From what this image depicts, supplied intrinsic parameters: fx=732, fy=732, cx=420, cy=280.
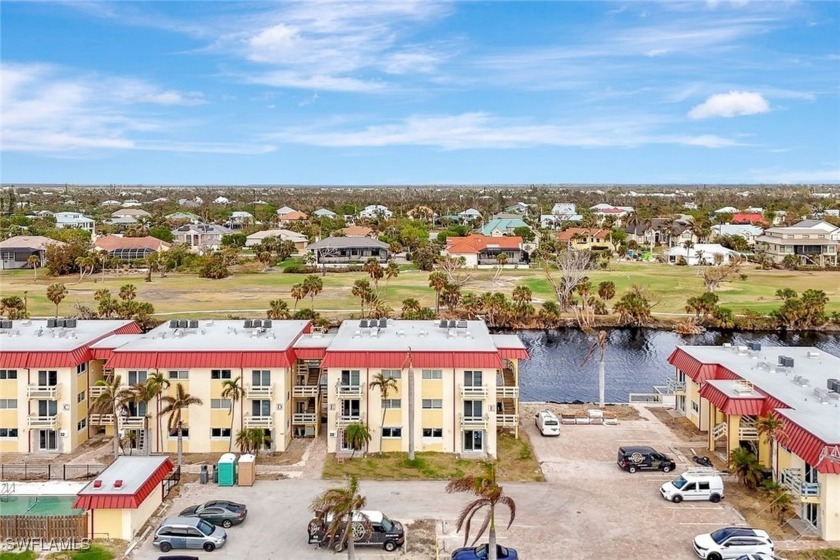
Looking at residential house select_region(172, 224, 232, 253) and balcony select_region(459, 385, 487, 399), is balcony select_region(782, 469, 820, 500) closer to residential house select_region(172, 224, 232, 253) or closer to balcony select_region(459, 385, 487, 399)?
balcony select_region(459, 385, 487, 399)

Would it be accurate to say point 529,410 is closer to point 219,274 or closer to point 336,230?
point 219,274

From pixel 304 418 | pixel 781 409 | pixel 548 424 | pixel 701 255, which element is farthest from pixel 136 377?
pixel 701 255

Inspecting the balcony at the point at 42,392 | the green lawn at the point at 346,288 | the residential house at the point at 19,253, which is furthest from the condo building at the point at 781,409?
the residential house at the point at 19,253

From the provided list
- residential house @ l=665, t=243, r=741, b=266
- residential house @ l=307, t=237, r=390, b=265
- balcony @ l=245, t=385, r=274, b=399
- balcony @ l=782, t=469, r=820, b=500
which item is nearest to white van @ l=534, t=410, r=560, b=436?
balcony @ l=782, t=469, r=820, b=500

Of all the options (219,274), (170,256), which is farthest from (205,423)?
(170,256)

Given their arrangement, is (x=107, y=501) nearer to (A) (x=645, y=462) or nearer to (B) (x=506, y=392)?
(B) (x=506, y=392)

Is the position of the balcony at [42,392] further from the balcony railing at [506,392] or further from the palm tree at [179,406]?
the balcony railing at [506,392]

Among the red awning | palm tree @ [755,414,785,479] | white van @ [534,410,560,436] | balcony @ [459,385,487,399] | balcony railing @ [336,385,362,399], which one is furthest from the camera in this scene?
white van @ [534,410,560,436]
